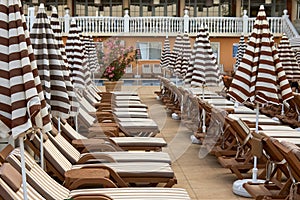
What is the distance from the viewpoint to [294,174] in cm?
520

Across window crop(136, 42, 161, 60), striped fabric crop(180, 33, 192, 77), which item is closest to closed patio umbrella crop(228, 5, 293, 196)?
striped fabric crop(180, 33, 192, 77)

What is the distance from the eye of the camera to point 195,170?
26.6 ft

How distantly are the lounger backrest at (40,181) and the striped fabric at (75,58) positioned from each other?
17.9 feet

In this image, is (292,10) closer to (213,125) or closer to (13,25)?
(213,125)

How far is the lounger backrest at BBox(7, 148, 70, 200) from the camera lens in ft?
16.4

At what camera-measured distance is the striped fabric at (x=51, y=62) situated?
6.45 meters

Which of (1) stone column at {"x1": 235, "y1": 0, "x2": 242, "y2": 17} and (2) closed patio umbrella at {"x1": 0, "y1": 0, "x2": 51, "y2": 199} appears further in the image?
(1) stone column at {"x1": 235, "y1": 0, "x2": 242, "y2": 17}

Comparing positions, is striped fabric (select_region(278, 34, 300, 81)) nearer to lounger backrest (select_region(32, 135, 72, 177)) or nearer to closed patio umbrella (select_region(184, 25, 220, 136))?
closed patio umbrella (select_region(184, 25, 220, 136))

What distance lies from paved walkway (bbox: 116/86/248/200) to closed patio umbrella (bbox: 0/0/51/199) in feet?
10.9

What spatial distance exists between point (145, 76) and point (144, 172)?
872 inches

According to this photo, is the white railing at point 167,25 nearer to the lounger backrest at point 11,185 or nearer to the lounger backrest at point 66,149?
the lounger backrest at point 66,149

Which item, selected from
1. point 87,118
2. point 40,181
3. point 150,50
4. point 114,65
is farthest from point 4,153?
point 150,50

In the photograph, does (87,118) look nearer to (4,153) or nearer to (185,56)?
(4,153)

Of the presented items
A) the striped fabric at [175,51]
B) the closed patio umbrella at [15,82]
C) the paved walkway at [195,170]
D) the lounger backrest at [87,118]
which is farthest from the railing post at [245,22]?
the closed patio umbrella at [15,82]
